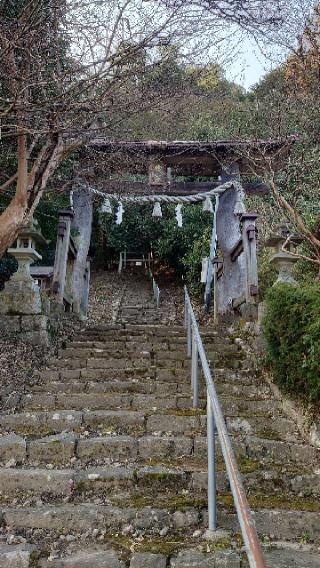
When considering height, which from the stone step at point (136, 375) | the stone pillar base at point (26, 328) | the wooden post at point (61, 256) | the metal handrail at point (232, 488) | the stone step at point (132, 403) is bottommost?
the stone step at point (132, 403)

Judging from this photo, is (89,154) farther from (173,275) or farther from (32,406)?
(173,275)

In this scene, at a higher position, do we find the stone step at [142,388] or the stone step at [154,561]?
the stone step at [142,388]

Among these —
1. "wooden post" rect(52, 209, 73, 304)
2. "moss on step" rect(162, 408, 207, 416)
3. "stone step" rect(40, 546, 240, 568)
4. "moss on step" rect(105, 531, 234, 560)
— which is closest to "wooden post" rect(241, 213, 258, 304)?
"moss on step" rect(162, 408, 207, 416)

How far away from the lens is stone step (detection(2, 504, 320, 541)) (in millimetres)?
2865

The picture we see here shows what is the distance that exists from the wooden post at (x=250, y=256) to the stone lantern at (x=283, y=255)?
24.4 inches

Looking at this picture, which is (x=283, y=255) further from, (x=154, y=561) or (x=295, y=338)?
(x=154, y=561)

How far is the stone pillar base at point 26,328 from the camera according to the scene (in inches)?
230

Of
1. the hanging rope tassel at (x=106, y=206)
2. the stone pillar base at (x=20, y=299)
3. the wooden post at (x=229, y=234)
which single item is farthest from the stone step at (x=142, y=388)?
the hanging rope tassel at (x=106, y=206)

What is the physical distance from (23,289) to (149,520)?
12.6 ft

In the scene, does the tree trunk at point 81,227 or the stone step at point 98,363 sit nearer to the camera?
the stone step at point 98,363

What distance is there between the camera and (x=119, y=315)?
13648 mm

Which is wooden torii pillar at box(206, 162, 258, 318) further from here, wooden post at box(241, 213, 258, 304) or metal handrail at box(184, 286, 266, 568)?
metal handrail at box(184, 286, 266, 568)

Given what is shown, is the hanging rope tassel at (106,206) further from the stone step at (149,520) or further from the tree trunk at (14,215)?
Answer: the stone step at (149,520)

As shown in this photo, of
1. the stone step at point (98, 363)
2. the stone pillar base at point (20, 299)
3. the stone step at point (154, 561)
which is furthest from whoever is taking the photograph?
the stone pillar base at point (20, 299)
